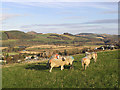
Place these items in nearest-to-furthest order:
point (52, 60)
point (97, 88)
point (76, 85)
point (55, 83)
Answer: point (97, 88) < point (76, 85) < point (55, 83) < point (52, 60)

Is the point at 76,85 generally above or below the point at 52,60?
below

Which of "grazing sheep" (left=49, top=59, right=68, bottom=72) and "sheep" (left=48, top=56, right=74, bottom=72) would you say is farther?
"sheep" (left=48, top=56, right=74, bottom=72)

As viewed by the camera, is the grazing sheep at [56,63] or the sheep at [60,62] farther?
the sheep at [60,62]

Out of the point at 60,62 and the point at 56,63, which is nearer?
the point at 56,63

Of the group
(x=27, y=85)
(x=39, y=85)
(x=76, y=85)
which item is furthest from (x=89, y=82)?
(x=27, y=85)

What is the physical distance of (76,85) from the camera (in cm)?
1323

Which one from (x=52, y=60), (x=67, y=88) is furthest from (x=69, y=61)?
(x=67, y=88)

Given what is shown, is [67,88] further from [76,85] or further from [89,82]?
[89,82]

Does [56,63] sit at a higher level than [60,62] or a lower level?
lower

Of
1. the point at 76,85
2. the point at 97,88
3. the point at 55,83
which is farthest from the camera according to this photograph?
→ the point at 55,83

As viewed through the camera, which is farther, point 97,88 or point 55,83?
point 55,83

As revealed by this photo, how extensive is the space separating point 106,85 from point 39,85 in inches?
247

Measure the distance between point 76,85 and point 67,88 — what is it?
1.11 meters

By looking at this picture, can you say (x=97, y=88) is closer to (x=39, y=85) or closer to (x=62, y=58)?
(x=39, y=85)
